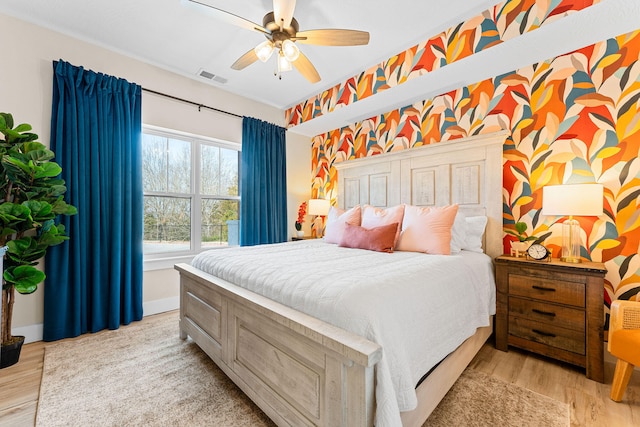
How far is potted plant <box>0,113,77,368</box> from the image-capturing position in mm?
1971

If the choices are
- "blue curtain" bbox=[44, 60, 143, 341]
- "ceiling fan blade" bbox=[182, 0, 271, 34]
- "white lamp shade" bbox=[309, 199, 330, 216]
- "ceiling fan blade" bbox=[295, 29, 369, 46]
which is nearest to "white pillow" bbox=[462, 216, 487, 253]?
"ceiling fan blade" bbox=[295, 29, 369, 46]

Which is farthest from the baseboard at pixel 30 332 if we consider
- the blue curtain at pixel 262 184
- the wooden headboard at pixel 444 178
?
the wooden headboard at pixel 444 178

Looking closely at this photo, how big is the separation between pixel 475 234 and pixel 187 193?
3347 mm

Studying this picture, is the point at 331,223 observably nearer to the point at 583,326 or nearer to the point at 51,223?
the point at 583,326

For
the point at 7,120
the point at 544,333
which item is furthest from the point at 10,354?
the point at 544,333

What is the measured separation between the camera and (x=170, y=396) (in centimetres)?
168

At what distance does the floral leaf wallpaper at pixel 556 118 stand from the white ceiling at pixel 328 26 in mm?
98

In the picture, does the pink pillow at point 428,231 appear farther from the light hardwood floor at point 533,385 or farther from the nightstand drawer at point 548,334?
the light hardwood floor at point 533,385

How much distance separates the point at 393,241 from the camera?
237 centimetres

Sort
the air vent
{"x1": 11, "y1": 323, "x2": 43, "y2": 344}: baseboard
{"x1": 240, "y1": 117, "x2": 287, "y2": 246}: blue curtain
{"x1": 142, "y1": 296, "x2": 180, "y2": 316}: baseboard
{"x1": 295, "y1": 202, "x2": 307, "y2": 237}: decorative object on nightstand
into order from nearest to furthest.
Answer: {"x1": 11, "y1": 323, "x2": 43, "y2": 344}: baseboard
{"x1": 142, "y1": 296, "x2": 180, "y2": 316}: baseboard
the air vent
{"x1": 240, "y1": 117, "x2": 287, "y2": 246}: blue curtain
{"x1": 295, "y1": 202, "x2": 307, "y2": 237}: decorative object on nightstand

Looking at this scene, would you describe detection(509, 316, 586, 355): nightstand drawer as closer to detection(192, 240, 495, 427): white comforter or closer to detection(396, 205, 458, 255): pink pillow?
detection(192, 240, 495, 427): white comforter

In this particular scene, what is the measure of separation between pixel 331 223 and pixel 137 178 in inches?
86.0

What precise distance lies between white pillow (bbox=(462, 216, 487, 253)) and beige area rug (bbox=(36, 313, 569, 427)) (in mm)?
1047

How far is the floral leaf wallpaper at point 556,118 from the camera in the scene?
2.03m
